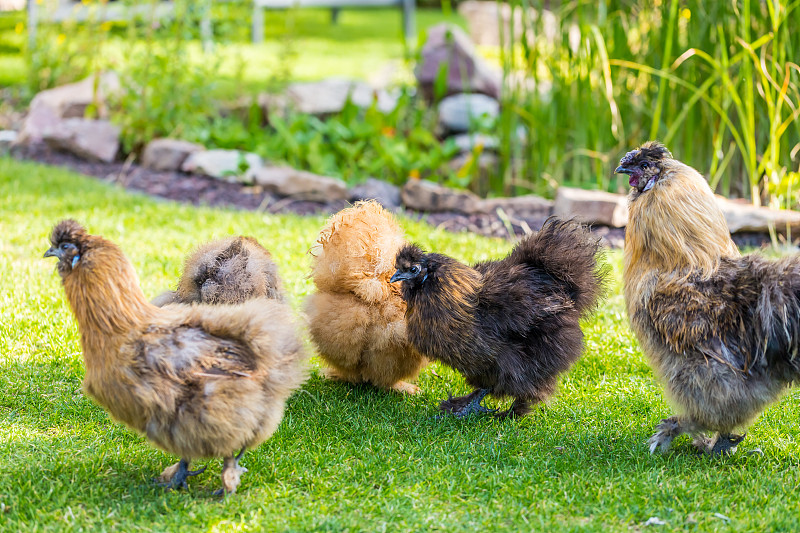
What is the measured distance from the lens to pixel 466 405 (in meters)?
4.55

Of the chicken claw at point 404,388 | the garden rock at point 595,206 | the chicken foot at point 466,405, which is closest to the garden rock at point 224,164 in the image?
the garden rock at point 595,206

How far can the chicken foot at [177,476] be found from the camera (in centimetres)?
362

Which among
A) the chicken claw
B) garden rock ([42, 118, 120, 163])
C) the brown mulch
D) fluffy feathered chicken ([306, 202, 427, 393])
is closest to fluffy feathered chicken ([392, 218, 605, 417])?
fluffy feathered chicken ([306, 202, 427, 393])

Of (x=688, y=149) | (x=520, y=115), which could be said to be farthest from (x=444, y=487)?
(x=520, y=115)

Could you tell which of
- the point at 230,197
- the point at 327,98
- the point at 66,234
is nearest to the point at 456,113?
the point at 327,98

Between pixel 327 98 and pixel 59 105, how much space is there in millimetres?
3850

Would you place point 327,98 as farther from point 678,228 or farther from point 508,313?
point 678,228

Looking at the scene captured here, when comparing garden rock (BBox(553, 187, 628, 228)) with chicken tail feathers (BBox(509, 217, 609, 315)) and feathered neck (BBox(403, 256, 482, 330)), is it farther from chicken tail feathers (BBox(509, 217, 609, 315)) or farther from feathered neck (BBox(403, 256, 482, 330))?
feathered neck (BBox(403, 256, 482, 330))

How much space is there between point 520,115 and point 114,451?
257 inches

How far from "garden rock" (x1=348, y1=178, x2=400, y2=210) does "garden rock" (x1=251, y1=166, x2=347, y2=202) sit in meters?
0.16

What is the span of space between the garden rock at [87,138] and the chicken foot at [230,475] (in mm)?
7539

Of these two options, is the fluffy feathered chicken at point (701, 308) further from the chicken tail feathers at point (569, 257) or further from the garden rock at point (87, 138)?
the garden rock at point (87, 138)

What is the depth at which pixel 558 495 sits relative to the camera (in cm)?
366

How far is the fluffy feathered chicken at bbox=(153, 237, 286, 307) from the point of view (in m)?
4.34
